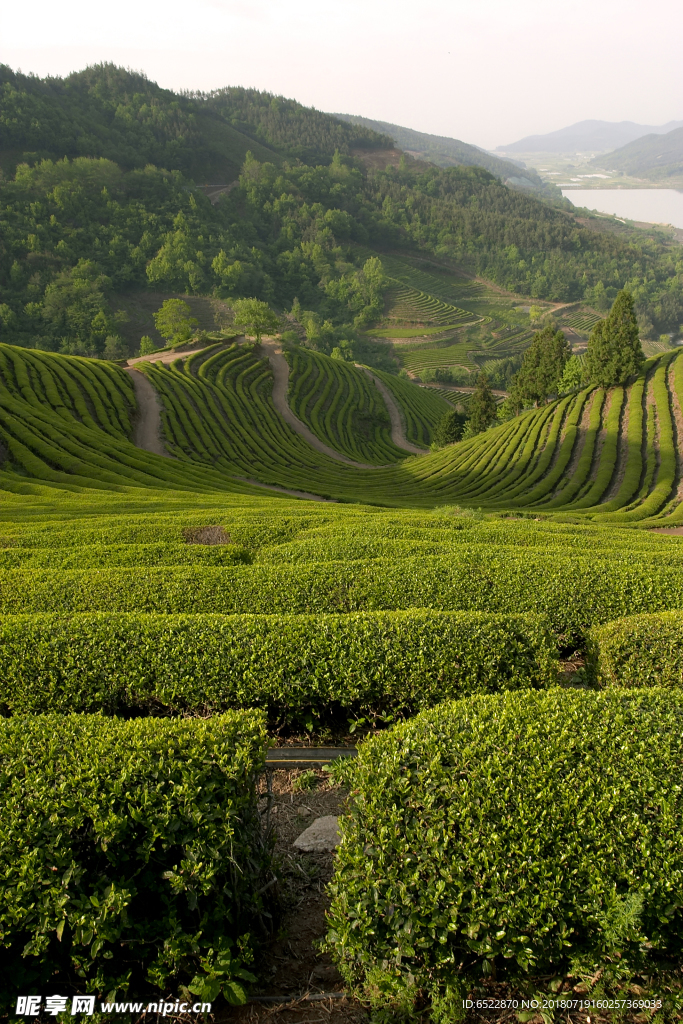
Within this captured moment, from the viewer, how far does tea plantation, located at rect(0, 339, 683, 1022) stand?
4.71 meters

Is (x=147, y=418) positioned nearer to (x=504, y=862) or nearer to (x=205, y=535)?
(x=205, y=535)

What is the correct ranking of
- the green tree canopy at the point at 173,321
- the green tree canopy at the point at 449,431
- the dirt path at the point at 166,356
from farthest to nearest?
1. the green tree canopy at the point at 173,321
2. the dirt path at the point at 166,356
3. the green tree canopy at the point at 449,431

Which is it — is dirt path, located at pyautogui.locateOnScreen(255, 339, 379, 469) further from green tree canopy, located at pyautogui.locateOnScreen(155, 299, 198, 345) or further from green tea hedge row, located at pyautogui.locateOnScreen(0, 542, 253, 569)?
green tea hedge row, located at pyautogui.locateOnScreen(0, 542, 253, 569)

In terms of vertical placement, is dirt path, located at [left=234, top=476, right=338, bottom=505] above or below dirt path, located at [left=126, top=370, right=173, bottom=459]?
below

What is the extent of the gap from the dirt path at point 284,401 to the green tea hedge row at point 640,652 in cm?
5640

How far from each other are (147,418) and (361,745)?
58745 millimetres

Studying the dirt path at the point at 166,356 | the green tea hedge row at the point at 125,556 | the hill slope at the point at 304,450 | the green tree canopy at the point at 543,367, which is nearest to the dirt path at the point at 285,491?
the hill slope at the point at 304,450

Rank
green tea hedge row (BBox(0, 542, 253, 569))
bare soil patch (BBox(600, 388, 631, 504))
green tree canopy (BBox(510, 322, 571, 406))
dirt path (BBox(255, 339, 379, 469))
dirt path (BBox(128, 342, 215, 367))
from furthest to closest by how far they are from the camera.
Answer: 1. dirt path (BBox(128, 342, 215, 367))
2. dirt path (BBox(255, 339, 379, 469))
3. green tree canopy (BBox(510, 322, 571, 406))
4. bare soil patch (BBox(600, 388, 631, 504))
5. green tea hedge row (BBox(0, 542, 253, 569))

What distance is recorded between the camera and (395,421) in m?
95.6

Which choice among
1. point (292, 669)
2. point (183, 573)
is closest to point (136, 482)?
point (183, 573)

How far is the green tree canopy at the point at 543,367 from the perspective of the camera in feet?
218

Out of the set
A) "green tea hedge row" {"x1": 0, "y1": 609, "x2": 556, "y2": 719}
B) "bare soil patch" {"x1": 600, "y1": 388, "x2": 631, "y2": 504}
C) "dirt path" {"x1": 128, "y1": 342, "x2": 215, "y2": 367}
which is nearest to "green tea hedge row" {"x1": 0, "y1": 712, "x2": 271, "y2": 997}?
"green tea hedge row" {"x1": 0, "y1": 609, "x2": 556, "y2": 719}

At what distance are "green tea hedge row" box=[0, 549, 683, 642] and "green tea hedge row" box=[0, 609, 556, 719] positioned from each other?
83.3 inches

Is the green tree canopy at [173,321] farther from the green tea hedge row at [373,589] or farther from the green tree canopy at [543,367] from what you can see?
the green tea hedge row at [373,589]
